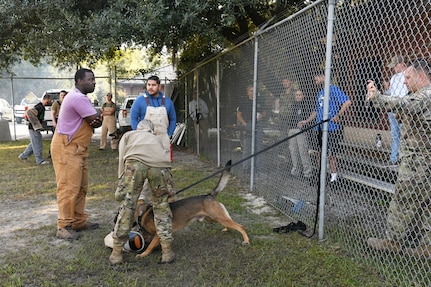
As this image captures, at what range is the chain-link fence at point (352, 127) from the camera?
11.2 feet

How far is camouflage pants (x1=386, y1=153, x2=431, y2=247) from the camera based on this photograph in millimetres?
3404

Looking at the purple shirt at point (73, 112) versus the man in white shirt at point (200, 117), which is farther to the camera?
the man in white shirt at point (200, 117)

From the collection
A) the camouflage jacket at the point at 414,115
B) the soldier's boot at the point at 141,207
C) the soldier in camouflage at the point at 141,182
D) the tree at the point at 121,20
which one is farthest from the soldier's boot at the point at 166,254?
the tree at the point at 121,20

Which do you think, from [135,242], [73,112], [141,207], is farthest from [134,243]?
[73,112]

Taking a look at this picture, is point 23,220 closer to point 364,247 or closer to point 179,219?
point 179,219

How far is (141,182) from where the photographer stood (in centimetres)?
374

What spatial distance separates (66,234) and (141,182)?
4.71ft

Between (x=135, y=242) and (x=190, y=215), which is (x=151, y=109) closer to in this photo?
(x=190, y=215)

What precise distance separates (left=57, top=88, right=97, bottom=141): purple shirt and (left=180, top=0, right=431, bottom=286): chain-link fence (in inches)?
85.5

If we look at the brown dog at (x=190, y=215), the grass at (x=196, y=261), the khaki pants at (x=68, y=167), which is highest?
the khaki pants at (x=68, y=167)

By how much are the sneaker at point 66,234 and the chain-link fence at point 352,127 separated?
99.7 inches

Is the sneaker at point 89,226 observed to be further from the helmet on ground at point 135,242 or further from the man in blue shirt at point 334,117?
the man in blue shirt at point 334,117

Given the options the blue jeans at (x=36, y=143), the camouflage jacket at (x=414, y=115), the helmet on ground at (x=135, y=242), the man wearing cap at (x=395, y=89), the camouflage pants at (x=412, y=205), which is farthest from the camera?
the blue jeans at (x=36, y=143)

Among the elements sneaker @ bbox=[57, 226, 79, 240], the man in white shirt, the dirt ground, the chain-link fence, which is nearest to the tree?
the chain-link fence
